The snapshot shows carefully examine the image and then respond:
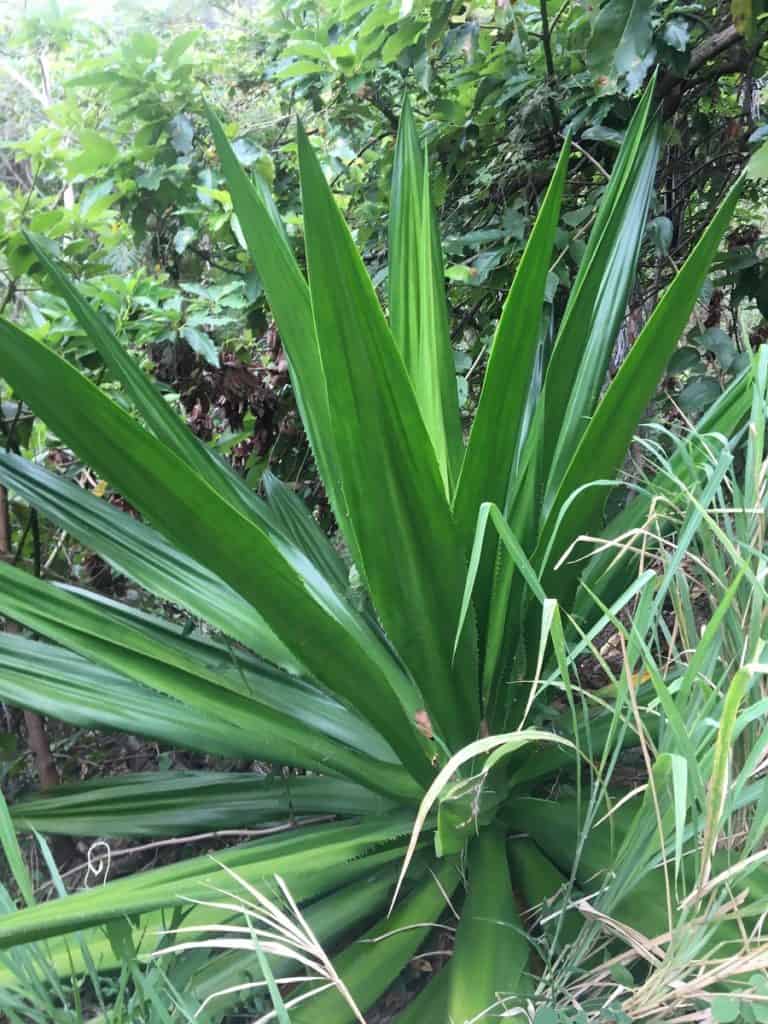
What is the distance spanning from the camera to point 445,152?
57.1 inches

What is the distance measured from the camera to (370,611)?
2.99 feet

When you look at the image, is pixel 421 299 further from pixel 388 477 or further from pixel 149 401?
pixel 388 477

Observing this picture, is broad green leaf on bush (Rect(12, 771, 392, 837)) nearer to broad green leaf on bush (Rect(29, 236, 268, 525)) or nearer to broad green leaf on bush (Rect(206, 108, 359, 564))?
broad green leaf on bush (Rect(206, 108, 359, 564))

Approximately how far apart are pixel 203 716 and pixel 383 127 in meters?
1.37

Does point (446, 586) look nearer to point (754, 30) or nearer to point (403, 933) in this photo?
point (403, 933)

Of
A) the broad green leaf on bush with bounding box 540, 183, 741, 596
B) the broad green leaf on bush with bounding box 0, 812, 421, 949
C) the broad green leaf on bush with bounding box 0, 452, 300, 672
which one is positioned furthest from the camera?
the broad green leaf on bush with bounding box 0, 452, 300, 672

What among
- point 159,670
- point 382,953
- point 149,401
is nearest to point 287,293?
point 149,401

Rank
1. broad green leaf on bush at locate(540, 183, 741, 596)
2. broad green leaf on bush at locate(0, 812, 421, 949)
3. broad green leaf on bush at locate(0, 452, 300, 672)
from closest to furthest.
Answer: broad green leaf on bush at locate(0, 812, 421, 949) < broad green leaf on bush at locate(540, 183, 741, 596) < broad green leaf on bush at locate(0, 452, 300, 672)

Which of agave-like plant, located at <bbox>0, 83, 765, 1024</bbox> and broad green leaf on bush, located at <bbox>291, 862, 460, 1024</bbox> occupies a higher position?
agave-like plant, located at <bbox>0, 83, 765, 1024</bbox>

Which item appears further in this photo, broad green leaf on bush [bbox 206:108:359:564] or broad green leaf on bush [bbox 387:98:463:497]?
broad green leaf on bush [bbox 387:98:463:497]

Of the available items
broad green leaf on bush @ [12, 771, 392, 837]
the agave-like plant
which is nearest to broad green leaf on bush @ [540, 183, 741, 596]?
the agave-like plant

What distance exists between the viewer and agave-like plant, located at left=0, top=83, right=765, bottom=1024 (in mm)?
492

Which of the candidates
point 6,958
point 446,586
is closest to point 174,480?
point 446,586

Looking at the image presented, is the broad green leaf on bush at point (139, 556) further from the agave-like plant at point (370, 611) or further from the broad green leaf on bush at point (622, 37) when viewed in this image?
the broad green leaf on bush at point (622, 37)
